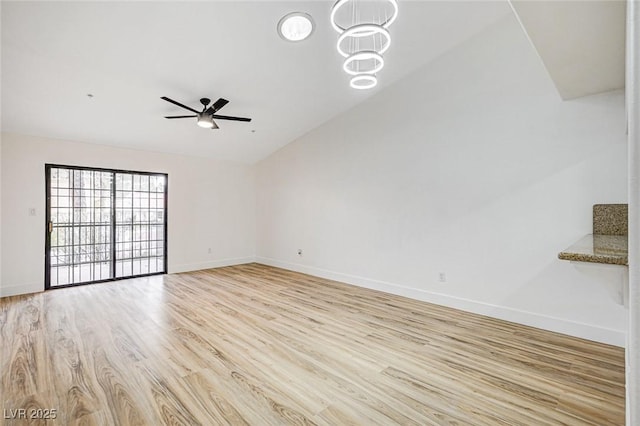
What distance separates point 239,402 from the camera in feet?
6.95

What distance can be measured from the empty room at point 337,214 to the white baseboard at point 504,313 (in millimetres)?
30

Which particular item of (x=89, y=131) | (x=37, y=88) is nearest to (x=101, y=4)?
(x=37, y=88)

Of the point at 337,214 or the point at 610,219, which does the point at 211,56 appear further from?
the point at 610,219

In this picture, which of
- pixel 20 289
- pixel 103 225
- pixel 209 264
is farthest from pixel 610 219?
pixel 20 289

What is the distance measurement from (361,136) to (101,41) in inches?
143

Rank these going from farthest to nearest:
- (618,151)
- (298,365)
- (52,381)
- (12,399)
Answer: (618,151), (298,365), (52,381), (12,399)

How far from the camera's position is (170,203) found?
20.4 ft

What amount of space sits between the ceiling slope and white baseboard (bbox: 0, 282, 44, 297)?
6844mm

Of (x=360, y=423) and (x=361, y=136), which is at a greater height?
(x=361, y=136)

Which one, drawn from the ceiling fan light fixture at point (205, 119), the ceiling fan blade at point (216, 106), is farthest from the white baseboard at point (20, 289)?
the ceiling fan blade at point (216, 106)

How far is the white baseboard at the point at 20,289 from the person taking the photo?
14.8 feet

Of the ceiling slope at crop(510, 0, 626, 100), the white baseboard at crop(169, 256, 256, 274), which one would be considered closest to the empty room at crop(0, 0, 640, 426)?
the ceiling slope at crop(510, 0, 626, 100)

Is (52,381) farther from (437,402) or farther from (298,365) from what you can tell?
(437,402)

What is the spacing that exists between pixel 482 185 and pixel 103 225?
251 inches
